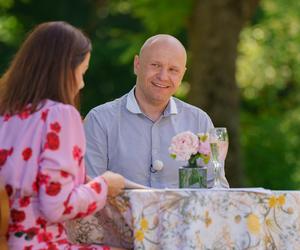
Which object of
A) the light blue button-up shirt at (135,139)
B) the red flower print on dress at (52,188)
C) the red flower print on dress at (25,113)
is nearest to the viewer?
the red flower print on dress at (52,188)

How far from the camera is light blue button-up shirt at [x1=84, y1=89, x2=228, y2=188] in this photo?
444 cm

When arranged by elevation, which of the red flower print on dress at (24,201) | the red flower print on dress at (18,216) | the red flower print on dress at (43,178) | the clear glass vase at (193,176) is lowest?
the red flower print on dress at (18,216)

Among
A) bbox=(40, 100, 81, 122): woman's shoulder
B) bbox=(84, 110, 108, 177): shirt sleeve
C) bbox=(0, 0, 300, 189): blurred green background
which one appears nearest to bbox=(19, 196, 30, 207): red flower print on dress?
bbox=(40, 100, 81, 122): woman's shoulder

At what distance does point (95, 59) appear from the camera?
16844 mm

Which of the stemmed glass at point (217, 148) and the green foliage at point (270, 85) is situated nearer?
the stemmed glass at point (217, 148)

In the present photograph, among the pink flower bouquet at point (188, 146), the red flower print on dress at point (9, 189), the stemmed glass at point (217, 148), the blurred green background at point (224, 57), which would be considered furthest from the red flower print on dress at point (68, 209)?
the blurred green background at point (224, 57)

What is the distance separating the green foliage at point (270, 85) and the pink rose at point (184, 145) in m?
8.50

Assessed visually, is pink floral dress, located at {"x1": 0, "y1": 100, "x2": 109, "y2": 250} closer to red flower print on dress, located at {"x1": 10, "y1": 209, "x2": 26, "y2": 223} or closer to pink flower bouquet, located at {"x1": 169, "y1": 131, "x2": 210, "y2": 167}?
red flower print on dress, located at {"x1": 10, "y1": 209, "x2": 26, "y2": 223}

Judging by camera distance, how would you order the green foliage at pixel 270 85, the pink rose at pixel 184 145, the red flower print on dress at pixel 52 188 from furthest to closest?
the green foliage at pixel 270 85 < the pink rose at pixel 184 145 < the red flower print on dress at pixel 52 188

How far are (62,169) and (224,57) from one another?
8.18 metres

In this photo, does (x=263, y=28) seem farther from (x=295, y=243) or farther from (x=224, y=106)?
(x=295, y=243)

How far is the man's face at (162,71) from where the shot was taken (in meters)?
4.62

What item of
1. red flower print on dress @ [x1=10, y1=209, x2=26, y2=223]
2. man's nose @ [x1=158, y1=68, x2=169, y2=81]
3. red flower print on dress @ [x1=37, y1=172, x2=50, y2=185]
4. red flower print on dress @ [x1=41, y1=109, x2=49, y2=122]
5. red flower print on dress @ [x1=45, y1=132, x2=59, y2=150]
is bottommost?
red flower print on dress @ [x1=10, y1=209, x2=26, y2=223]

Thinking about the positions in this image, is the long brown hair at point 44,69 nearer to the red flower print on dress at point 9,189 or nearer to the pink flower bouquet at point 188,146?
the red flower print on dress at point 9,189
